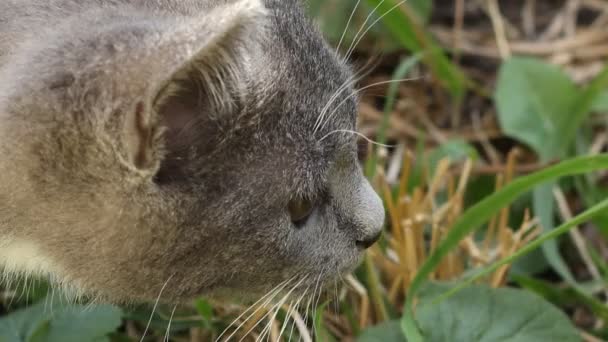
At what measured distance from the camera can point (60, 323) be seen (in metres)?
1.43

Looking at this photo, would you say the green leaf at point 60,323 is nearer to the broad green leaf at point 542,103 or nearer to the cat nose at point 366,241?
the cat nose at point 366,241

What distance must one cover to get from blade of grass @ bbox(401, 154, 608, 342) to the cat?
0.64 ft

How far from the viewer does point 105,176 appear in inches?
41.2

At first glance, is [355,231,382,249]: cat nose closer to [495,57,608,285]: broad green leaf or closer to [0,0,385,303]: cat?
[0,0,385,303]: cat

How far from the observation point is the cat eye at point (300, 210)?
121cm

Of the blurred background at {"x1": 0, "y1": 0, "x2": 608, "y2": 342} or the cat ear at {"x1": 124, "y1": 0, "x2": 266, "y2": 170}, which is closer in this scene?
the cat ear at {"x1": 124, "y1": 0, "x2": 266, "y2": 170}

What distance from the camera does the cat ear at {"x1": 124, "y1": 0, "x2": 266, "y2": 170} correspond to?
92 centimetres

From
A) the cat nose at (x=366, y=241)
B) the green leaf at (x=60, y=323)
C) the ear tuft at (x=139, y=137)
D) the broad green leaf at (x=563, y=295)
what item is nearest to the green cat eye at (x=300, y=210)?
the cat nose at (x=366, y=241)

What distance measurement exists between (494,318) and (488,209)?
0.61 feet

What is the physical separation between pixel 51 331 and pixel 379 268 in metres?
0.65

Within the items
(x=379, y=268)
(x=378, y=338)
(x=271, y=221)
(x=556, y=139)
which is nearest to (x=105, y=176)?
(x=271, y=221)

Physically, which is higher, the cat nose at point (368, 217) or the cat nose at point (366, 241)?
the cat nose at point (368, 217)

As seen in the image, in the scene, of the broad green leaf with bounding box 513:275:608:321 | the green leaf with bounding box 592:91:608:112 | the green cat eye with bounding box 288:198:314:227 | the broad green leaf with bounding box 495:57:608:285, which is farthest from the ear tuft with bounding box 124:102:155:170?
the green leaf with bounding box 592:91:608:112

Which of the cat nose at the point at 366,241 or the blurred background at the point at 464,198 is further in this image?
the blurred background at the point at 464,198
